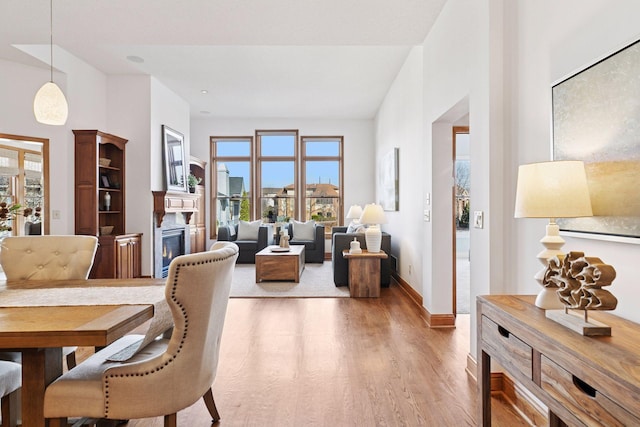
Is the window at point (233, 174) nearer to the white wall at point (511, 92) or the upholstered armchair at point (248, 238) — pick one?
the upholstered armchair at point (248, 238)

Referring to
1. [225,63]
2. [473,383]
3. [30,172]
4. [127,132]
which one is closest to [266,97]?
[225,63]

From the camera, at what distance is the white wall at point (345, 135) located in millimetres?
8586

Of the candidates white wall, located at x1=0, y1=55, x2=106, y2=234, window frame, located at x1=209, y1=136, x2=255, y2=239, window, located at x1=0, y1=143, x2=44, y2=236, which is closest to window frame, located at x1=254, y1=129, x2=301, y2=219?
window frame, located at x1=209, y1=136, x2=255, y2=239

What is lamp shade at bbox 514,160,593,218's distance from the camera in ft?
4.75

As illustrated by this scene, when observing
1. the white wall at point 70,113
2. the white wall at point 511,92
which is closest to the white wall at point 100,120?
the white wall at point 70,113

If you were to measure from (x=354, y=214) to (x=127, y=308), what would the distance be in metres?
6.06

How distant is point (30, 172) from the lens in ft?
16.7

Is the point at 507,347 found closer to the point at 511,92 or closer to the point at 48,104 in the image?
the point at 511,92

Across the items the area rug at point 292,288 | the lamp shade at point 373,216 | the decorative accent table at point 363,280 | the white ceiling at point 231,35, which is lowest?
the area rug at point 292,288

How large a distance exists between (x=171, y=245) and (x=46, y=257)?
170 inches

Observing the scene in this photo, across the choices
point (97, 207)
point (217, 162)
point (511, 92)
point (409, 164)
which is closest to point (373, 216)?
point (409, 164)

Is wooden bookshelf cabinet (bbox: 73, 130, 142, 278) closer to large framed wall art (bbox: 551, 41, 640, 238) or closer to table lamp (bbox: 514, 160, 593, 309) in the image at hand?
table lamp (bbox: 514, 160, 593, 309)

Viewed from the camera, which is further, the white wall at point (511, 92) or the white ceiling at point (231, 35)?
the white ceiling at point (231, 35)

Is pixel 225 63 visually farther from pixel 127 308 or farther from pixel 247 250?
pixel 127 308
